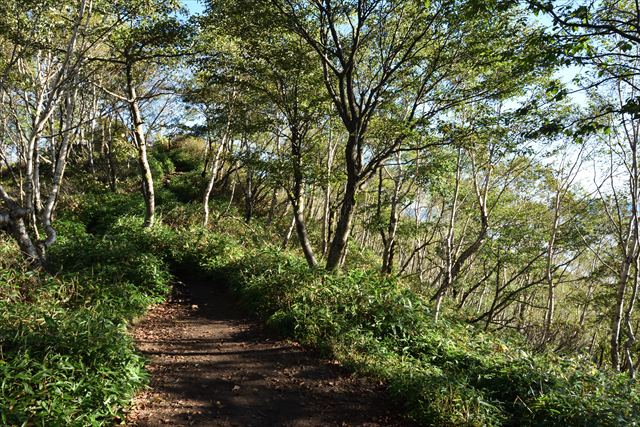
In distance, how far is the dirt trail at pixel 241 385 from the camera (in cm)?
464

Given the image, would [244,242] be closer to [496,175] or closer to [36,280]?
[36,280]

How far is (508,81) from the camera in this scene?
8.12 m

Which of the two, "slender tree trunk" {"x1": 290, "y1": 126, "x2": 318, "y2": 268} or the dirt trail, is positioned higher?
"slender tree trunk" {"x1": 290, "y1": 126, "x2": 318, "y2": 268}

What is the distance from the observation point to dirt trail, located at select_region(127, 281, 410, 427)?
15.2 feet

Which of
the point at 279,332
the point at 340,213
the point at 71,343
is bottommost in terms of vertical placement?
the point at 279,332

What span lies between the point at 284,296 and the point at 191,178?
1713 cm

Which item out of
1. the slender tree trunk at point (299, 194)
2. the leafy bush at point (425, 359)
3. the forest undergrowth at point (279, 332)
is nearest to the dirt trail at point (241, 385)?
the forest undergrowth at point (279, 332)

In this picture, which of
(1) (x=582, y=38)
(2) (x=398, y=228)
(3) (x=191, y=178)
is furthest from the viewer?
(3) (x=191, y=178)

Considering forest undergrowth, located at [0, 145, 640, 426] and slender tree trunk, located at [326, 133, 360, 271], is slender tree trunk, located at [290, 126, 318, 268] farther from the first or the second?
slender tree trunk, located at [326, 133, 360, 271]

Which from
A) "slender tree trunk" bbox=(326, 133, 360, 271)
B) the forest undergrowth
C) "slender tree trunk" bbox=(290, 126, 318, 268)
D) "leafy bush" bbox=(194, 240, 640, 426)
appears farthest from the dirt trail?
"slender tree trunk" bbox=(290, 126, 318, 268)

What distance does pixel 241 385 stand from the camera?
17.6 feet

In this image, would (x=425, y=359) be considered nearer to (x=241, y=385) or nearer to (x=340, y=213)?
(x=241, y=385)

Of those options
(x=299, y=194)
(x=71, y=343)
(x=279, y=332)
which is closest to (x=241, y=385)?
(x=279, y=332)

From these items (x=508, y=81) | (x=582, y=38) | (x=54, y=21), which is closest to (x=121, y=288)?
(x=54, y=21)
